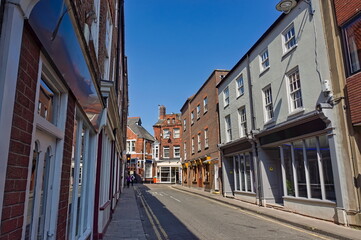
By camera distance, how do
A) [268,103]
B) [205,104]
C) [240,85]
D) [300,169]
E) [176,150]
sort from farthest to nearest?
[176,150]
[205,104]
[240,85]
[268,103]
[300,169]

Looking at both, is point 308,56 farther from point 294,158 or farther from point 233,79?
point 233,79

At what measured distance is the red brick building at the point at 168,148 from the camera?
45.3 m

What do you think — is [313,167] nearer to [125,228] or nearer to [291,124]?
[291,124]

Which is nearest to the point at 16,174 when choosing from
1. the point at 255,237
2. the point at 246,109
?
the point at 255,237

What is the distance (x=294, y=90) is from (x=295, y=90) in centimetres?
11

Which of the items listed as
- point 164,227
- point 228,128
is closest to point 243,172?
point 228,128

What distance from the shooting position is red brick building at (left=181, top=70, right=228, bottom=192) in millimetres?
22547

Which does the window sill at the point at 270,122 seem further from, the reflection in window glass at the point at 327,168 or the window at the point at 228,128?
the window at the point at 228,128

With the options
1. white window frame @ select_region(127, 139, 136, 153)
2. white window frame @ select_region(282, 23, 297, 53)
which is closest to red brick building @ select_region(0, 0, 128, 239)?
white window frame @ select_region(282, 23, 297, 53)

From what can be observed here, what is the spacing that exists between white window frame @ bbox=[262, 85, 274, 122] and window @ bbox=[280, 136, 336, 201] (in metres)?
1.95

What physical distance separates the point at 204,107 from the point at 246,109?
9.83m

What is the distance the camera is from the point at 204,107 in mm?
26188

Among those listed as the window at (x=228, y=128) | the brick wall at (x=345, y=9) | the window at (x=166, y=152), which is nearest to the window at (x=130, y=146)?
the window at (x=166, y=152)

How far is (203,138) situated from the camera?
26.0 metres
